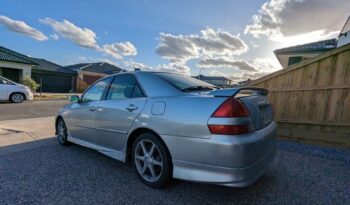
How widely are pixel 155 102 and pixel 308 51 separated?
34.1 ft

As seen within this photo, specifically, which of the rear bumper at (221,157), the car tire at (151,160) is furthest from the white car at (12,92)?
the rear bumper at (221,157)

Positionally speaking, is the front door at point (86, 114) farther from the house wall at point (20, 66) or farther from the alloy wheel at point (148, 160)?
the house wall at point (20, 66)

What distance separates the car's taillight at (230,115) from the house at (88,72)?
30271mm

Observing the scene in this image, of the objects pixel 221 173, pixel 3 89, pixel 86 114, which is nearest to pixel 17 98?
pixel 3 89

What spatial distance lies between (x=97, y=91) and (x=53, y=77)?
26.6m

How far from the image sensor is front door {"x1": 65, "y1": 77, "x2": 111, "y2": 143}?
348 centimetres

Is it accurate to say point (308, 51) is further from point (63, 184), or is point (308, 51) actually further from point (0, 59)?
point (0, 59)

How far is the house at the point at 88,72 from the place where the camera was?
29359mm

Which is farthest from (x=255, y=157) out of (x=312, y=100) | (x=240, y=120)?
(x=312, y=100)

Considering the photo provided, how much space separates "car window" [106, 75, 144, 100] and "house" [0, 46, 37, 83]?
2120 centimetres

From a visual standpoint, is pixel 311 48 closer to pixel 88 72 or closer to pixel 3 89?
pixel 3 89

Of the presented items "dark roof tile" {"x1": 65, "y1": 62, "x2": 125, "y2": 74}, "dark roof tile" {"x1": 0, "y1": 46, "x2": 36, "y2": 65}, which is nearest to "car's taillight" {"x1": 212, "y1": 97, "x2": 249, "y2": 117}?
"dark roof tile" {"x1": 0, "y1": 46, "x2": 36, "y2": 65}

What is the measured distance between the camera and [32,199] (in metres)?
2.31

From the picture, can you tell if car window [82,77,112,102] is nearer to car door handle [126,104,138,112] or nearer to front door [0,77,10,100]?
car door handle [126,104,138,112]
